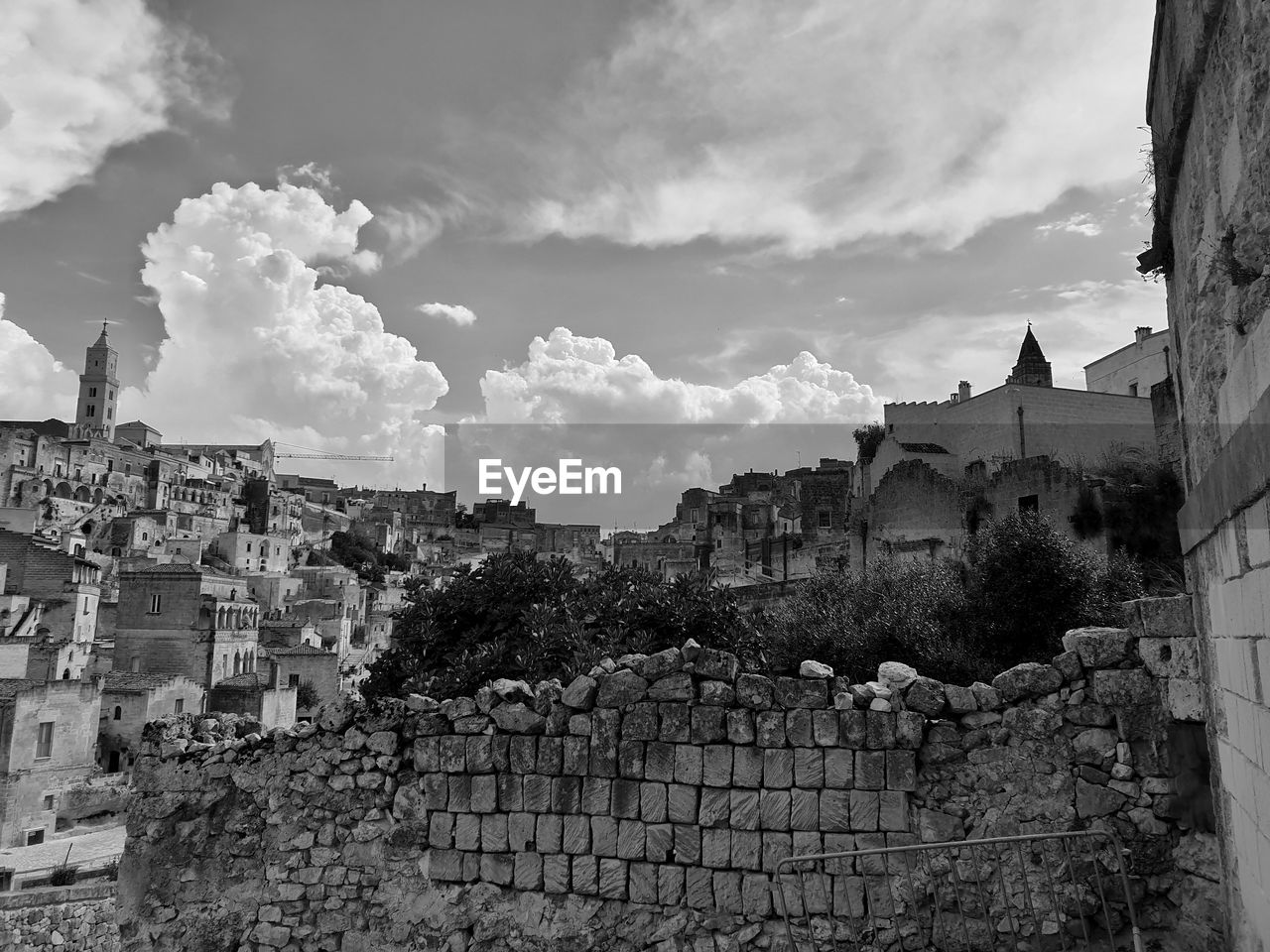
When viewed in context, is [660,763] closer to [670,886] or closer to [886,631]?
[670,886]

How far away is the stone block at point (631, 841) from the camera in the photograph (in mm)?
7160

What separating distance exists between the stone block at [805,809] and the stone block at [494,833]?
2536 millimetres

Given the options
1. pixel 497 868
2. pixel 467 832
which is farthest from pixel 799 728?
pixel 467 832

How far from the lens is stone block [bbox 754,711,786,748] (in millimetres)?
6984

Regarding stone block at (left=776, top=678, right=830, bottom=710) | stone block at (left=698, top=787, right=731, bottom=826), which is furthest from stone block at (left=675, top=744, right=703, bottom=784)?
stone block at (left=776, top=678, right=830, bottom=710)

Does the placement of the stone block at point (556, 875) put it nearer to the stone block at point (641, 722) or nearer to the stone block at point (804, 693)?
the stone block at point (641, 722)

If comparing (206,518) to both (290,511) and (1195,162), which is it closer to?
(290,511)

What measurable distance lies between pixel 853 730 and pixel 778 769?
70 centimetres

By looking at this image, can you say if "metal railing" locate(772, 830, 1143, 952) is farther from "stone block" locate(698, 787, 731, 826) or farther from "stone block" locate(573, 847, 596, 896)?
"stone block" locate(573, 847, 596, 896)

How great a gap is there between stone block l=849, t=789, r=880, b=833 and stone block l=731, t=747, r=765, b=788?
0.77m

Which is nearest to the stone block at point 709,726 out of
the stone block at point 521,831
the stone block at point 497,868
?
the stone block at point 521,831

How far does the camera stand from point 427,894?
7.61m

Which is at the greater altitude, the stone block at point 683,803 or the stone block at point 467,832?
the stone block at point 683,803

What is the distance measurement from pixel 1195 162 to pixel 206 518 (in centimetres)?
10821
